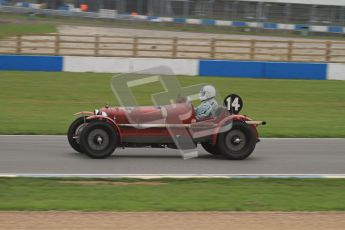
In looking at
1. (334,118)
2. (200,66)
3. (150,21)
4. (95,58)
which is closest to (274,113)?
(334,118)

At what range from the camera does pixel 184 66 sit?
974 inches

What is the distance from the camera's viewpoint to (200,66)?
24.6 metres

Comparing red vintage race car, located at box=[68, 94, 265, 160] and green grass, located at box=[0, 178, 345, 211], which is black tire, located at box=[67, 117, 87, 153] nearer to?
red vintage race car, located at box=[68, 94, 265, 160]

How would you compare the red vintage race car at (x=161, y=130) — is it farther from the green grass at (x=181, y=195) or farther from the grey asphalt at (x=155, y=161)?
the green grass at (x=181, y=195)

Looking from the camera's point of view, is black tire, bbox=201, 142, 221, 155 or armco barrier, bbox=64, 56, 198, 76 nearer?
black tire, bbox=201, 142, 221, 155

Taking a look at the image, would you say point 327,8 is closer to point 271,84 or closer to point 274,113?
point 271,84

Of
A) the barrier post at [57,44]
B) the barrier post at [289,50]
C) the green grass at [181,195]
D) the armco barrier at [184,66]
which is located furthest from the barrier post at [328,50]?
the green grass at [181,195]

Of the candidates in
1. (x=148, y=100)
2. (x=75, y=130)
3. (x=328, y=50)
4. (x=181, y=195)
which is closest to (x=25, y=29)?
(x=328, y=50)

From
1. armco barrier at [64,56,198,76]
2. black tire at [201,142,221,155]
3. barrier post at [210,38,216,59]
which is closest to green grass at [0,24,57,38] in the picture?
barrier post at [210,38,216,59]

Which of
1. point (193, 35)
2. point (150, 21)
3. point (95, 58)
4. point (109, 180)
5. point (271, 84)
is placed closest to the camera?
point (109, 180)

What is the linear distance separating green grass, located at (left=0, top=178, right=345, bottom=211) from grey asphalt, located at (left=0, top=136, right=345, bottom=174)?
2.59ft

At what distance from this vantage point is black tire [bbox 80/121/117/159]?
9.90 metres

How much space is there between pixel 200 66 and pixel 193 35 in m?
14.7

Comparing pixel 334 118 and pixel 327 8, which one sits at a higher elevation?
pixel 327 8
